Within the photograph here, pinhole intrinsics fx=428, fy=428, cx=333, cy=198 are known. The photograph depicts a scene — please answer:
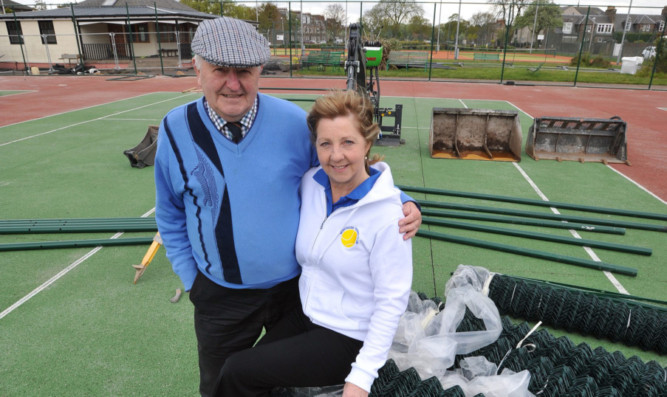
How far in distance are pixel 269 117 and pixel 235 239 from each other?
1.90ft

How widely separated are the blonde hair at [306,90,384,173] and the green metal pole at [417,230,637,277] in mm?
3446

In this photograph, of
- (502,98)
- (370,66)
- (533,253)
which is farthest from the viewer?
(502,98)

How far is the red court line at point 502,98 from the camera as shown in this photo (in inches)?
372

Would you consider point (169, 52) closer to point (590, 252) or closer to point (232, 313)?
point (590, 252)

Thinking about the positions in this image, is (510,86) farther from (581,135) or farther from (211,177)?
(211,177)

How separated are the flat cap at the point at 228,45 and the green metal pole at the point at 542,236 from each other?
4102mm

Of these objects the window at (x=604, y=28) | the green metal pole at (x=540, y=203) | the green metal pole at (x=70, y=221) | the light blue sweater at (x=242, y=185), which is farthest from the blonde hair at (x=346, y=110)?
the window at (x=604, y=28)

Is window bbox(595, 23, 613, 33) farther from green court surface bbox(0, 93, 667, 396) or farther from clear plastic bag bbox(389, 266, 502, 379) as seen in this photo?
clear plastic bag bbox(389, 266, 502, 379)

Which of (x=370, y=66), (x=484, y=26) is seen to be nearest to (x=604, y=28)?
(x=484, y=26)

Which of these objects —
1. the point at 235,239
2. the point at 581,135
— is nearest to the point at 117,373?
the point at 235,239

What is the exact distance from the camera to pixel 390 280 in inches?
68.0

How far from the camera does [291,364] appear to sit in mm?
1829

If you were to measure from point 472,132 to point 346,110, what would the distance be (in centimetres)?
796

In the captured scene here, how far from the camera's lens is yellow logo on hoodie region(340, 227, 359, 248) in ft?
5.86
